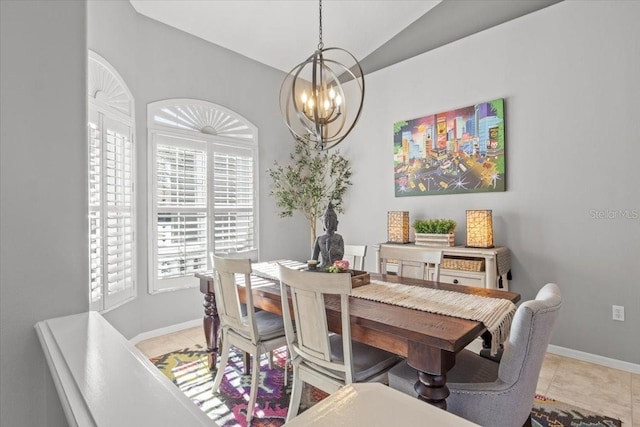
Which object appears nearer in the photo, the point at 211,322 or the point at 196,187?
the point at 211,322

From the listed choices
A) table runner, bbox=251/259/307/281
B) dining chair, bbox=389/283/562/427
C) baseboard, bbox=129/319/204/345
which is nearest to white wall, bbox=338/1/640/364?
dining chair, bbox=389/283/562/427

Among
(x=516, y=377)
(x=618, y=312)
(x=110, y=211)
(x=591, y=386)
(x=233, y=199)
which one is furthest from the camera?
(x=233, y=199)

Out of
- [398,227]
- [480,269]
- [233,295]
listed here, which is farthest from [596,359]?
[233,295]

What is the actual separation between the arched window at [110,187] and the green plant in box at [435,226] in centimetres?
293

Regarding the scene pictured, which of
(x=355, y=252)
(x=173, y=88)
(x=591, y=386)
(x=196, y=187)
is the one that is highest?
(x=173, y=88)

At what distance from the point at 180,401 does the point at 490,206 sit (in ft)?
11.4

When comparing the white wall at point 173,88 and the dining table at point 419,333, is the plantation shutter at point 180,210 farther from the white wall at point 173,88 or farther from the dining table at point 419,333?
the dining table at point 419,333

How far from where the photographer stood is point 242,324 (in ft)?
7.13

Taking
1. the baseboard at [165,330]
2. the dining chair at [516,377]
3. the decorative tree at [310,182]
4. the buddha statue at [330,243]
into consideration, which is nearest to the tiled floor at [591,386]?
the baseboard at [165,330]

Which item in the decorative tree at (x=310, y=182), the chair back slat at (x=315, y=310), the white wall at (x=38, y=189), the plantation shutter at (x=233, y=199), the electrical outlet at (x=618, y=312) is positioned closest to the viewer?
the white wall at (x=38, y=189)

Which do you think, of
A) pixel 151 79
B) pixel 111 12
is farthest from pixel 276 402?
pixel 111 12

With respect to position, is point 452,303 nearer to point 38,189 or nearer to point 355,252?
point 355,252

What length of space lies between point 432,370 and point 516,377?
32 cm

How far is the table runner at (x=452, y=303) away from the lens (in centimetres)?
157
